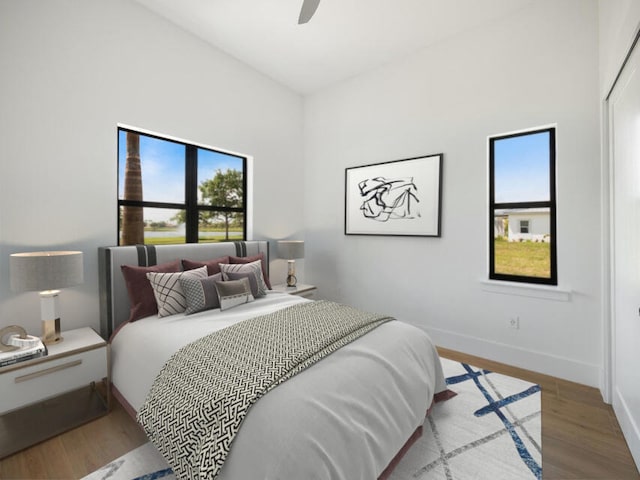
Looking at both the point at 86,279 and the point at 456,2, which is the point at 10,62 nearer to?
the point at 86,279

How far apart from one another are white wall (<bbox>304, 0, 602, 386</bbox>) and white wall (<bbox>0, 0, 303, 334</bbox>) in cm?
179

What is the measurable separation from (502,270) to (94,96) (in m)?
3.85

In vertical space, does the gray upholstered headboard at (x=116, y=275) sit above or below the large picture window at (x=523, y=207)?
below

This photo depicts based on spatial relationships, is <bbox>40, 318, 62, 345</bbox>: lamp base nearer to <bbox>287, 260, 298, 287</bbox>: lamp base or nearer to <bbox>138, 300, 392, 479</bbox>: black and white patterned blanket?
<bbox>138, 300, 392, 479</bbox>: black and white patterned blanket

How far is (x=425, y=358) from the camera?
1.96 metres

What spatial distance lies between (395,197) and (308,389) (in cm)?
260

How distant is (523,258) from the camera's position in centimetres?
281

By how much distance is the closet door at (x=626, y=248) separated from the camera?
→ 166 cm

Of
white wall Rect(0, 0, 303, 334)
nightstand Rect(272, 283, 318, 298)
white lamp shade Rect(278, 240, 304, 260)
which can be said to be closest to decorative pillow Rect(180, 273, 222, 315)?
white wall Rect(0, 0, 303, 334)

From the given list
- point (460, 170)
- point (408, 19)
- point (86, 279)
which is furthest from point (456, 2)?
point (86, 279)

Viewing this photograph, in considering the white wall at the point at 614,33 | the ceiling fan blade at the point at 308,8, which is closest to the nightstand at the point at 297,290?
the ceiling fan blade at the point at 308,8

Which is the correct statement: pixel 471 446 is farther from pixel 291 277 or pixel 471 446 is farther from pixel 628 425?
pixel 291 277

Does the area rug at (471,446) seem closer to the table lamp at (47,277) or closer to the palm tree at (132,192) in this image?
the table lamp at (47,277)

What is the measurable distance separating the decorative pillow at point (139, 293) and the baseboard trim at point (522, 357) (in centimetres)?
269
